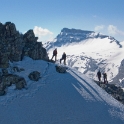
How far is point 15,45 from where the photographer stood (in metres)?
44.2

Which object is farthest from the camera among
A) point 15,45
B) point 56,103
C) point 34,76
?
point 15,45

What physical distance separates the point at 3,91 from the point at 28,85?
4.04m

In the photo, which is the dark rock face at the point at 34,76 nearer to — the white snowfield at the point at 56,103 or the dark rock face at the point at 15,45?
the white snowfield at the point at 56,103

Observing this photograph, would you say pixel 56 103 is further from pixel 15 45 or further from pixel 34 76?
pixel 15 45

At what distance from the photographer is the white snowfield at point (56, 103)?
1242 inches

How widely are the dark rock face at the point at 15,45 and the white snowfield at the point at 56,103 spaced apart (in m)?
2.25

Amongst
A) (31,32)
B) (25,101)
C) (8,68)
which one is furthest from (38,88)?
(31,32)

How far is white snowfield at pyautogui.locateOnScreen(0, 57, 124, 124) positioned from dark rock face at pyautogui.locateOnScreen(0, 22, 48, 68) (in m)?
2.25

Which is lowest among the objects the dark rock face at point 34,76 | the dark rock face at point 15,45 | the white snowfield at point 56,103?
the white snowfield at point 56,103

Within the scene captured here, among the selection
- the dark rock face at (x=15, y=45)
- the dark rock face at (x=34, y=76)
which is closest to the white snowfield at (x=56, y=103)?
the dark rock face at (x=34, y=76)

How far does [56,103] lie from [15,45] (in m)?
14.9

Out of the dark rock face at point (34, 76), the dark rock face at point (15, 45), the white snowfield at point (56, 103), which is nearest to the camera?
the white snowfield at point (56, 103)

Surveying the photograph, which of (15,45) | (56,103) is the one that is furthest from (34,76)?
(15,45)

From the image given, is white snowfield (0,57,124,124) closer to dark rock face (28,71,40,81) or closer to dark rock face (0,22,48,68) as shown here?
dark rock face (28,71,40,81)
